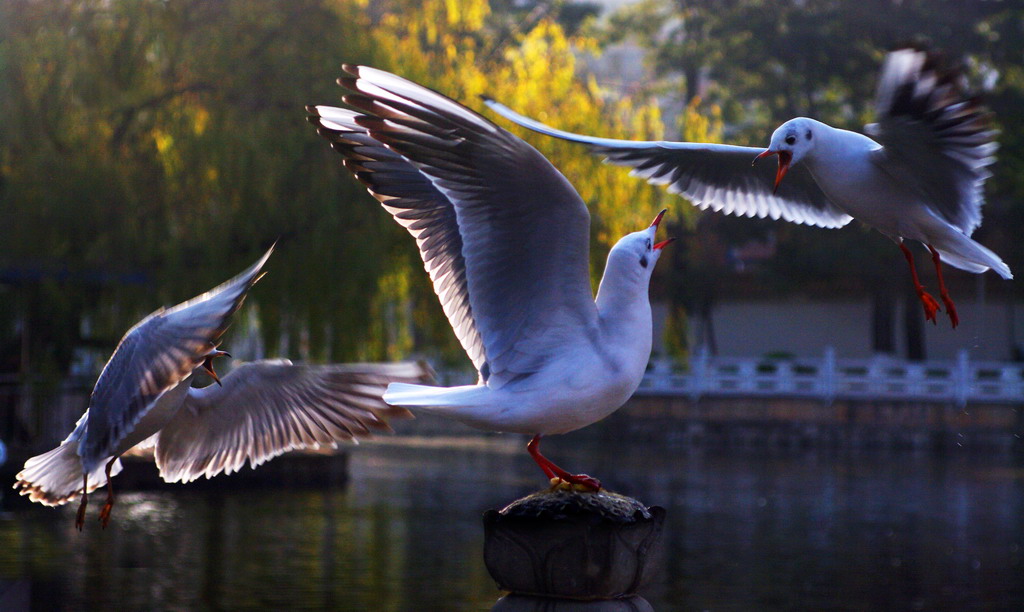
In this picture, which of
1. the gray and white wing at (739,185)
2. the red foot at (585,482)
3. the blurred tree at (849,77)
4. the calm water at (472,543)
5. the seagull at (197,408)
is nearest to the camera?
the red foot at (585,482)

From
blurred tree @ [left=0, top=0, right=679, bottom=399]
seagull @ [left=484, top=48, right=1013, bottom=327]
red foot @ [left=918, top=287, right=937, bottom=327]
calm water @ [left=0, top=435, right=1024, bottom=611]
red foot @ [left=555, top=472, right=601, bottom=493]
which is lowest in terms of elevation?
calm water @ [left=0, top=435, right=1024, bottom=611]

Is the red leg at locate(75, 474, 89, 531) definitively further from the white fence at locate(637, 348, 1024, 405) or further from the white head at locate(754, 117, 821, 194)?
the white fence at locate(637, 348, 1024, 405)

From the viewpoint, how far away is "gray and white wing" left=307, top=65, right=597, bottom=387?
3658mm

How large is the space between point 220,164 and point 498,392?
1063 centimetres

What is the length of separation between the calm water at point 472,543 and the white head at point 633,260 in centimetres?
219

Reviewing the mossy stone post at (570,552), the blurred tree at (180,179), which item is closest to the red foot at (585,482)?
the mossy stone post at (570,552)

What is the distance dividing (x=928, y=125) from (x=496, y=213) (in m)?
1.41

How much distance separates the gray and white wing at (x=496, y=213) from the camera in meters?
3.66

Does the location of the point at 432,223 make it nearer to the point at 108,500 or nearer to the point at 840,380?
the point at 108,500

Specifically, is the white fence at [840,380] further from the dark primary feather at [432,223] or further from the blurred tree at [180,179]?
the dark primary feather at [432,223]

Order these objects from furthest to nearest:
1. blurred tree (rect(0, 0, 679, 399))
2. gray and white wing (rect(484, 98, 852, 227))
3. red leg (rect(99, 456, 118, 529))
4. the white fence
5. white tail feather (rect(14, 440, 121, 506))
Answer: the white fence < blurred tree (rect(0, 0, 679, 399)) < gray and white wing (rect(484, 98, 852, 227)) < white tail feather (rect(14, 440, 121, 506)) < red leg (rect(99, 456, 118, 529))

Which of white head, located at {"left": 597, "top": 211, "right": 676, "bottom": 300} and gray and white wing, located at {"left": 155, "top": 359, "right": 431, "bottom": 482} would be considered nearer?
white head, located at {"left": 597, "top": 211, "right": 676, "bottom": 300}

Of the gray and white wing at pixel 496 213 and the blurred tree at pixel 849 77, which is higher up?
the blurred tree at pixel 849 77

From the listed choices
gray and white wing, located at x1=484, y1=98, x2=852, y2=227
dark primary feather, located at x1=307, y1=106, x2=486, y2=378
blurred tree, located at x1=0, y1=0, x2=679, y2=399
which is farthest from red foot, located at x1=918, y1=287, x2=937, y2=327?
blurred tree, located at x1=0, y1=0, x2=679, y2=399
